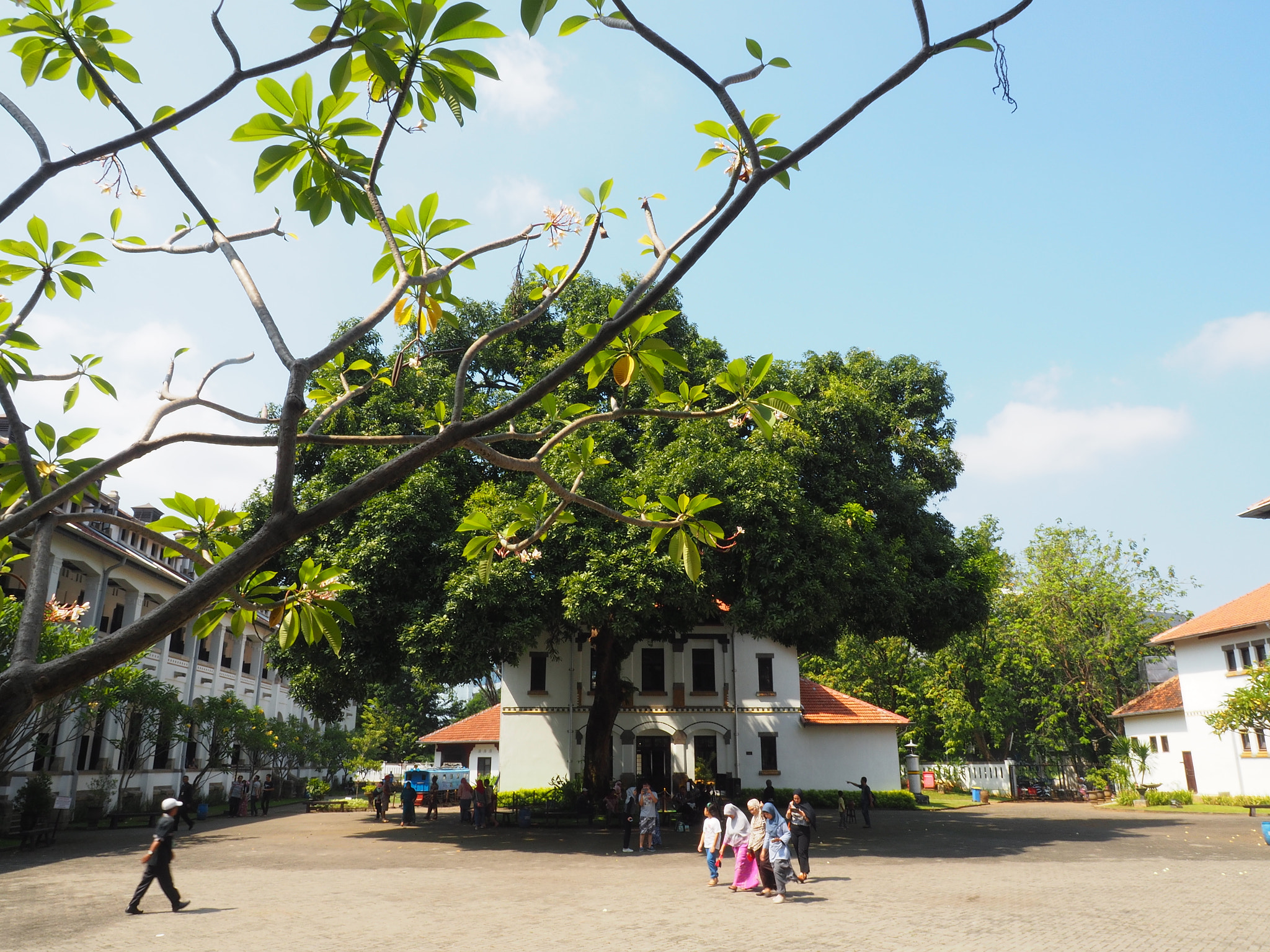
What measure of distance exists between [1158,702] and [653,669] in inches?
872

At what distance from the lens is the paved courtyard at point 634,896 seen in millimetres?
9461

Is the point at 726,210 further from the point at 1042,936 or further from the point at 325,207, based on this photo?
the point at 1042,936

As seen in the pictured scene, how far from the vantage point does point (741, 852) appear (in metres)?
13.3

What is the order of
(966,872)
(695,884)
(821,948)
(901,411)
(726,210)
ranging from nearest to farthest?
1. (726,210)
2. (821,948)
3. (695,884)
4. (966,872)
5. (901,411)

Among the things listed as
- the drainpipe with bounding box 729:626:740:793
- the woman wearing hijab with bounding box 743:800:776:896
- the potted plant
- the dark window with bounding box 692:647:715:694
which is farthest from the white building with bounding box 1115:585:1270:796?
the potted plant

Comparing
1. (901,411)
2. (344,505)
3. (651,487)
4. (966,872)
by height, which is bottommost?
(966,872)

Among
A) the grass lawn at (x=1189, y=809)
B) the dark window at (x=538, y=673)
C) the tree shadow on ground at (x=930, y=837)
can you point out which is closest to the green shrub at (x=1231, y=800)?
the grass lawn at (x=1189, y=809)

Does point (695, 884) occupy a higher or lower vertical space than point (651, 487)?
lower

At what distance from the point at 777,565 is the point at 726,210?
17745mm

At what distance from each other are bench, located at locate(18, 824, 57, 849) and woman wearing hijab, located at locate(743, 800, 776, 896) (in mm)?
16372

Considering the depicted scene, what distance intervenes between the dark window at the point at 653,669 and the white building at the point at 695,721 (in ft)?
0.10

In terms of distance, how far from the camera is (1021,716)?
147 feet

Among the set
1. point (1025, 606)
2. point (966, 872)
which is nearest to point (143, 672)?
point (966, 872)

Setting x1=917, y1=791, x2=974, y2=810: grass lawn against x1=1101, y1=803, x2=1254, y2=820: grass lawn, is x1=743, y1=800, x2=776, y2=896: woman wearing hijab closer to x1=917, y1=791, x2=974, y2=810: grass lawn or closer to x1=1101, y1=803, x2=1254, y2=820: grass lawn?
x1=917, y1=791, x2=974, y2=810: grass lawn
